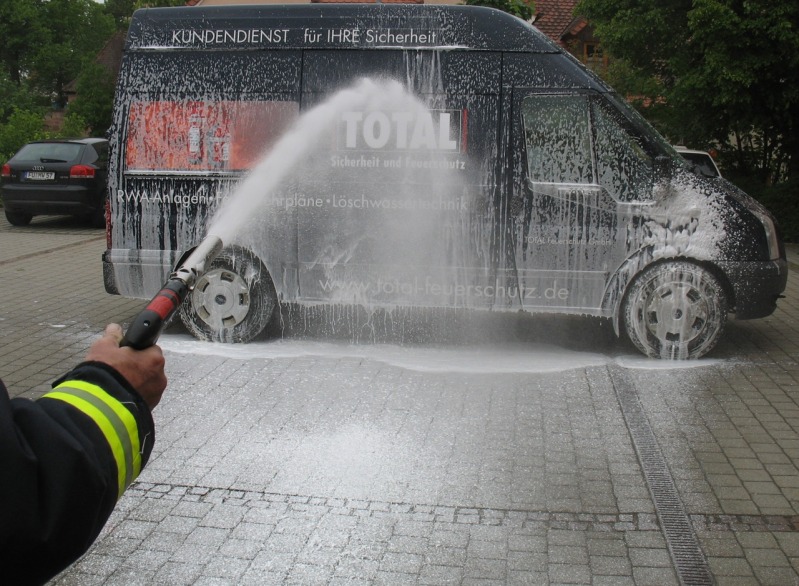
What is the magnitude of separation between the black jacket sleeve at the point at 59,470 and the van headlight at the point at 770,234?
6.63 meters

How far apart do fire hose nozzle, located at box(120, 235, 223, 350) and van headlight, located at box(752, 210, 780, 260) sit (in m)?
6.05

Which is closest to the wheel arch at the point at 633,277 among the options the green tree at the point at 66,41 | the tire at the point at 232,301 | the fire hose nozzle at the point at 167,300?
the tire at the point at 232,301

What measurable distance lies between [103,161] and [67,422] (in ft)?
53.1

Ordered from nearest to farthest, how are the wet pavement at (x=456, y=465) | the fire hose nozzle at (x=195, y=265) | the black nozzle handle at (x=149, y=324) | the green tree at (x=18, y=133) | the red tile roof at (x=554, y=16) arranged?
the black nozzle handle at (x=149, y=324) → the fire hose nozzle at (x=195, y=265) → the wet pavement at (x=456, y=465) → the green tree at (x=18, y=133) → the red tile roof at (x=554, y=16)

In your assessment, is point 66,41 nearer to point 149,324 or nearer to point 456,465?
point 456,465

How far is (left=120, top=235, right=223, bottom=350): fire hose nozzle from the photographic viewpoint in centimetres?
183

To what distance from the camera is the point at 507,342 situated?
8109mm

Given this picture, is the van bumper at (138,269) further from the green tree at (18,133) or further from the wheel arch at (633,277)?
the green tree at (18,133)

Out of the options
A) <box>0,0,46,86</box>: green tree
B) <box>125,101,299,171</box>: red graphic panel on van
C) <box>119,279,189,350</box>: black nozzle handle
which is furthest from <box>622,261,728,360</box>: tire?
<box>0,0,46,86</box>: green tree

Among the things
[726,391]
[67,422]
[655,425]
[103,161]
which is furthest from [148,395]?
[103,161]

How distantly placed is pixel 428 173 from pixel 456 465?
9.60 feet

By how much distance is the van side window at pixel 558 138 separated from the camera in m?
7.30

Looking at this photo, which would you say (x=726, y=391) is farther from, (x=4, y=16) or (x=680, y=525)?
(x=4, y=16)

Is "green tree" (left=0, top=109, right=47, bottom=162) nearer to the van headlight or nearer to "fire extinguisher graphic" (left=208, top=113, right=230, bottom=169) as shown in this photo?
"fire extinguisher graphic" (left=208, top=113, right=230, bottom=169)
